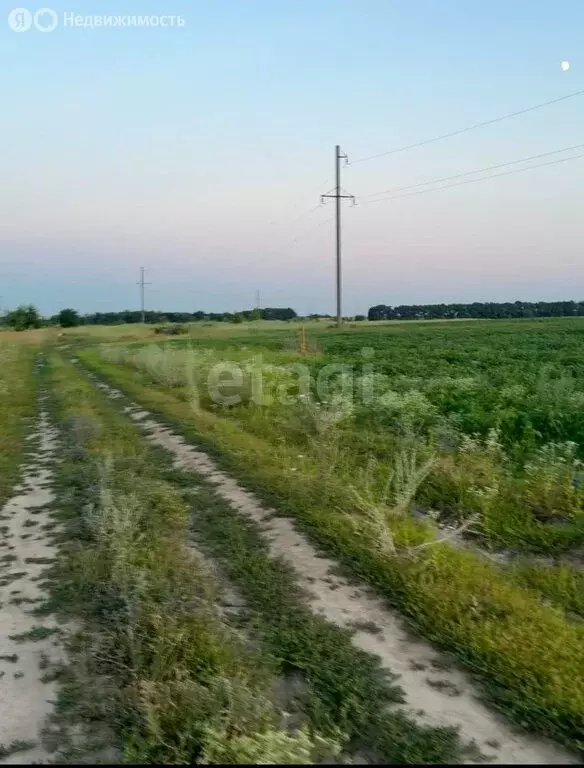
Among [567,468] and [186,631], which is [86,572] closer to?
[186,631]

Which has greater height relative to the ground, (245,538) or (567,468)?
(567,468)

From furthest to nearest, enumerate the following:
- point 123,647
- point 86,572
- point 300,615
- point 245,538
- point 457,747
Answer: point 245,538
point 86,572
point 300,615
point 123,647
point 457,747

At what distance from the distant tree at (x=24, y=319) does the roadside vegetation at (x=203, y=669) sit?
82084 millimetres

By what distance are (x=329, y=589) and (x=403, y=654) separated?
0.99 metres

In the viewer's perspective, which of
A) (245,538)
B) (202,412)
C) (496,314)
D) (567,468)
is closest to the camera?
(245,538)

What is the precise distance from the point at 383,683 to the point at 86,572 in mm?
2430

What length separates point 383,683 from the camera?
3637 millimetres

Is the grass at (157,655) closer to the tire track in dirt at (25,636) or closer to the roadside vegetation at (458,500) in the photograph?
the tire track in dirt at (25,636)

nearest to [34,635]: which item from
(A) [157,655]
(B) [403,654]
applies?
(A) [157,655]

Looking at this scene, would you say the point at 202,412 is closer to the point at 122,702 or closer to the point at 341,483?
the point at 341,483

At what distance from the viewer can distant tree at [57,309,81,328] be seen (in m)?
80.8

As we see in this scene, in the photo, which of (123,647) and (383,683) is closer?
(383,683)

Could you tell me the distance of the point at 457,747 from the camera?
312 cm

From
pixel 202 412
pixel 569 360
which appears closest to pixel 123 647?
pixel 202 412
